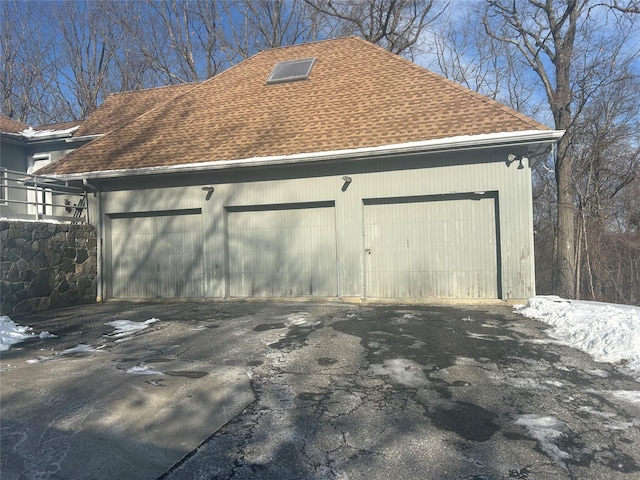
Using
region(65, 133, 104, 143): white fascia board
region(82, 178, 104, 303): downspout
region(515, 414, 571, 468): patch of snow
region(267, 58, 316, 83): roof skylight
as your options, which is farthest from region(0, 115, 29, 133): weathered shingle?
region(515, 414, 571, 468): patch of snow

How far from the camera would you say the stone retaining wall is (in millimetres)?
9148

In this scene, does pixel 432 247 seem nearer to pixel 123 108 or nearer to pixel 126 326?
pixel 126 326

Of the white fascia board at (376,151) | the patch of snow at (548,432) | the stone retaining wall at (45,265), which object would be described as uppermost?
the white fascia board at (376,151)

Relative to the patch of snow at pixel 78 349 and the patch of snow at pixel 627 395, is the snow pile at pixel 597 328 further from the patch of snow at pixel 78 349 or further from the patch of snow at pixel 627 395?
the patch of snow at pixel 78 349

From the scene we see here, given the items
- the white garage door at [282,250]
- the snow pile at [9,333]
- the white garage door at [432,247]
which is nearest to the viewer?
the snow pile at [9,333]

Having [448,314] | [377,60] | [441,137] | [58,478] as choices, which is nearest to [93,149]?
[377,60]

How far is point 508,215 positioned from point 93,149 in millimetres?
10442

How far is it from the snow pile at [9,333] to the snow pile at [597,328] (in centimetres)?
772

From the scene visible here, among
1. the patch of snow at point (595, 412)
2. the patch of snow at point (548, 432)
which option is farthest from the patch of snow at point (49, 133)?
the patch of snow at point (595, 412)

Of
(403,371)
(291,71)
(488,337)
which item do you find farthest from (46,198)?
(488,337)

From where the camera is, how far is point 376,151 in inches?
377

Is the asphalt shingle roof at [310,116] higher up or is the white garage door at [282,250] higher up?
the asphalt shingle roof at [310,116]

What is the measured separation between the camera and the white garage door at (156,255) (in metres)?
11.2

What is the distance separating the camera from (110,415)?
12.8 ft
